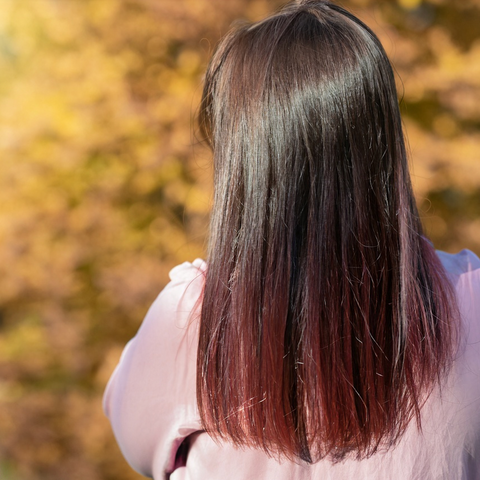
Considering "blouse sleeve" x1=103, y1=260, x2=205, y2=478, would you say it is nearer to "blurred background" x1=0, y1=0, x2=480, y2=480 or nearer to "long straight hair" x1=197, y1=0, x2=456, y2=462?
"long straight hair" x1=197, y1=0, x2=456, y2=462

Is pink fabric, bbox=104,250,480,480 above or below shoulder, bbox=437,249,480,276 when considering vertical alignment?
below

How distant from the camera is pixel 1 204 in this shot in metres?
2.51

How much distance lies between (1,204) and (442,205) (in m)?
2.08

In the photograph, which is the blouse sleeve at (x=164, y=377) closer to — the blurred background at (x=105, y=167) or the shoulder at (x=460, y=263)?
the shoulder at (x=460, y=263)

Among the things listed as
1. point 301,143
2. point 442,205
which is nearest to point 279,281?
point 301,143

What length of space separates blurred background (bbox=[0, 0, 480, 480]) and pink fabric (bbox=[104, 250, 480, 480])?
1.60 meters

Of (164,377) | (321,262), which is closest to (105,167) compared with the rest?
(164,377)

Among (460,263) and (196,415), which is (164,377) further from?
(460,263)

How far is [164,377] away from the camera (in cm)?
80

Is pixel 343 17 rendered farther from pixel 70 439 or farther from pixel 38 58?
pixel 70 439

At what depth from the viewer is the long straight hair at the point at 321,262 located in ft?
2.24

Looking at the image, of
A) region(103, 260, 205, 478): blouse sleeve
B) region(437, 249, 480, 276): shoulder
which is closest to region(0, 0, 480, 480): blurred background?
region(103, 260, 205, 478): blouse sleeve

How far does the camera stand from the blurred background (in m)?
2.47

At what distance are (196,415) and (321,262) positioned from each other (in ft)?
0.94
